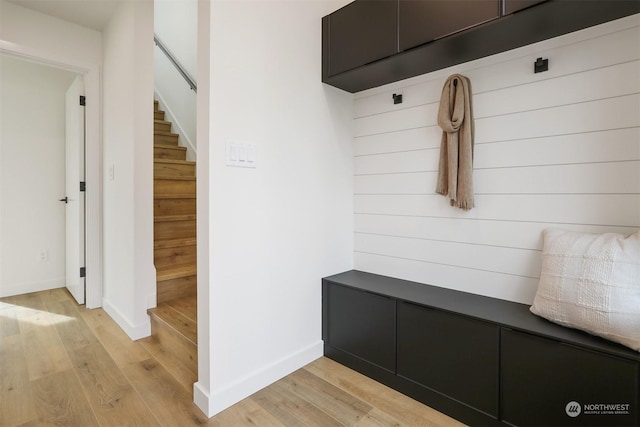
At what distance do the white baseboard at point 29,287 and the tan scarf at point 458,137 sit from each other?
4.11m

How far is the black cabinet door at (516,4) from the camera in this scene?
1.23 m

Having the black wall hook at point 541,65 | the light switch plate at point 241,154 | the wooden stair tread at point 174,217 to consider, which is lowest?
the wooden stair tread at point 174,217

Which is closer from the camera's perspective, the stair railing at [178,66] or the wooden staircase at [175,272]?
the wooden staircase at [175,272]

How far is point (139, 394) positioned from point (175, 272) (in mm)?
966

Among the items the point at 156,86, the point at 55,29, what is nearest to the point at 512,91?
the point at 55,29

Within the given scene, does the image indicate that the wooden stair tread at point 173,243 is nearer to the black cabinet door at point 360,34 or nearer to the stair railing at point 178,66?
the black cabinet door at point 360,34

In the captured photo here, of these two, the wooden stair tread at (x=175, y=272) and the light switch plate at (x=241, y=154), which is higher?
the light switch plate at (x=241, y=154)

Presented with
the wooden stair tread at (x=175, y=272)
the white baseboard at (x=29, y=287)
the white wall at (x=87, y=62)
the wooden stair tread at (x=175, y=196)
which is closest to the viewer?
the wooden stair tread at (x=175, y=272)

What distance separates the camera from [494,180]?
1639mm

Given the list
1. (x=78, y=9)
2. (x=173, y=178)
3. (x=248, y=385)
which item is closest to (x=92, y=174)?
(x=173, y=178)

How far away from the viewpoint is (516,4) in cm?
126

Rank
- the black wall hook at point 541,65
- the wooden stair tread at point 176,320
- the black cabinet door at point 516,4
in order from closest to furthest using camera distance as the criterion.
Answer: the black cabinet door at point 516,4 < the black wall hook at point 541,65 < the wooden stair tread at point 176,320

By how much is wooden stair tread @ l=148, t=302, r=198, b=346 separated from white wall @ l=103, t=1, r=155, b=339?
0.37 ft

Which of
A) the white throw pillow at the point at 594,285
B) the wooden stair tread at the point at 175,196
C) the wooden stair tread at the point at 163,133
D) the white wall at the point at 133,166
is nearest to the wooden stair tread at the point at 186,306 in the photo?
the white wall at the point at 133,166
